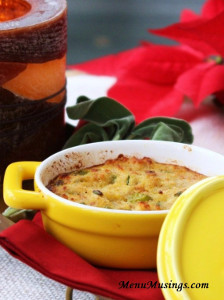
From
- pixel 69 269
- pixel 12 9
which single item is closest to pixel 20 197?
pixel 69 269

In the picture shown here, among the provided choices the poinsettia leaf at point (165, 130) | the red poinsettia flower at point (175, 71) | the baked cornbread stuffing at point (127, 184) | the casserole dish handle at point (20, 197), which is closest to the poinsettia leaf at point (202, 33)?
the red poinsettia flower at point (175, 71)

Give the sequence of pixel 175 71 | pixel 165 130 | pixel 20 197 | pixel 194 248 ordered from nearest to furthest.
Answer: pixel 194 248 < pixel 20 197 < pixel 165 130 < pixel 175 71

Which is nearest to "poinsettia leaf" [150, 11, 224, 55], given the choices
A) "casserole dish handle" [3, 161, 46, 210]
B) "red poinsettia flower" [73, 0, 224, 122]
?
"red poinsettia flower" [73, 0, 224, 122]

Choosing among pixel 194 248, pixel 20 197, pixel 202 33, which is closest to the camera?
pixel 194 248

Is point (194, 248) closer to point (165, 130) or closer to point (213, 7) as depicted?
point (165, 130)

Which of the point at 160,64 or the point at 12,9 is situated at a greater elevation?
the point at 12,9

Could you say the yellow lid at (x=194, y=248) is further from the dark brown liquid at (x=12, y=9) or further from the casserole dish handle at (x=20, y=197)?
the dark brown liquid at (x=12, y=9)
